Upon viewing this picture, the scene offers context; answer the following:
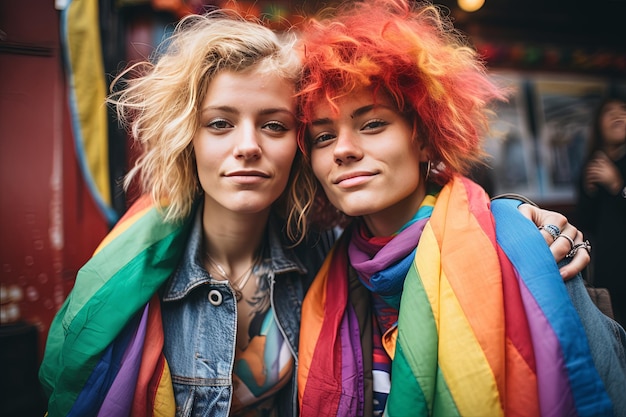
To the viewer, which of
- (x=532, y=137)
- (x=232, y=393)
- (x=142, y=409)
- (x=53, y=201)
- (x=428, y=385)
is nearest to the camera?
(x=428, y=385)

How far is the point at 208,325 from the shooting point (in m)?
1.57

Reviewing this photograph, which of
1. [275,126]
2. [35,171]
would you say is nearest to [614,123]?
[275,126]

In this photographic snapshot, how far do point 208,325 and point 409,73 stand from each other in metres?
1.22

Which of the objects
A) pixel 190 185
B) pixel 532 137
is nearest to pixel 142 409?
pixel 190 185

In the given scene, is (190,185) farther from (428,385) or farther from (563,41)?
(563,41)

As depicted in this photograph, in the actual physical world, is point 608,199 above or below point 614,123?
below

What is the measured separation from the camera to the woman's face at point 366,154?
1.43m

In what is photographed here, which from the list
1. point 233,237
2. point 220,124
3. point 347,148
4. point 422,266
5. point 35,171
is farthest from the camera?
point 35,171

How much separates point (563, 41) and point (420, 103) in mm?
3225

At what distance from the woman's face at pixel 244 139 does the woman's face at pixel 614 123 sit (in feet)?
7.81

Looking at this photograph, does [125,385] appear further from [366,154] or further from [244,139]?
[366,154]

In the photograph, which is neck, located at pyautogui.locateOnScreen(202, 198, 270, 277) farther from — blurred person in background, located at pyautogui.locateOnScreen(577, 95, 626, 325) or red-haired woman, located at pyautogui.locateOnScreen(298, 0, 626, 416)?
blurred person in background, located at pyautogui.locateOnScreen(577, 95, 626, 325)

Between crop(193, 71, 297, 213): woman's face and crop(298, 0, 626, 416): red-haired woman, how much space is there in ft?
0.39

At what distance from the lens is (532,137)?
Result: 3746 millimetres
